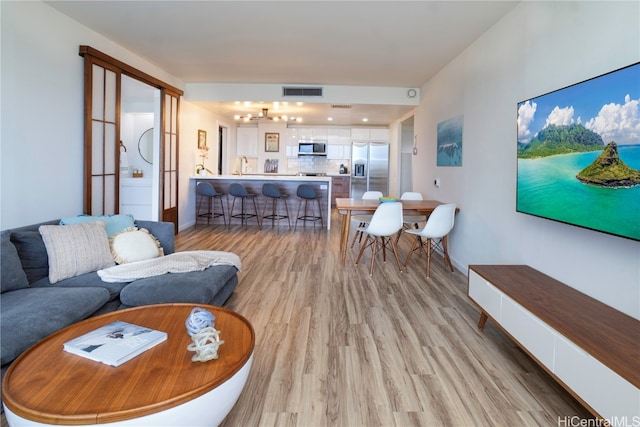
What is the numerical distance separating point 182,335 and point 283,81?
212 inches

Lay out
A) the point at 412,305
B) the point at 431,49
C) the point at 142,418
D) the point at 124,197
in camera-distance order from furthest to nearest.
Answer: the point at 124,197
the point at 431,49
the point at 412,305
the point at 142,418

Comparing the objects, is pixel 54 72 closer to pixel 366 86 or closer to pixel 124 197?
pixel 124 197

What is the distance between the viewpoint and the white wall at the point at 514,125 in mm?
2119

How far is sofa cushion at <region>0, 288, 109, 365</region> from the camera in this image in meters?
1.83

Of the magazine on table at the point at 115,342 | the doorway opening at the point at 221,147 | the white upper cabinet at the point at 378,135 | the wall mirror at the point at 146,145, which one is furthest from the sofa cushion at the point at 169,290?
the white upper cabinet at the point at 378,135

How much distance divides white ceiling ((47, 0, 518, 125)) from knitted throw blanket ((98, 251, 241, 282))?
90.5 inches

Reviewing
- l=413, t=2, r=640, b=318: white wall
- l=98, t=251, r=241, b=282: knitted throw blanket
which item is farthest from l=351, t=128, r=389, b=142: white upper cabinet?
l=98, t=251, r=241, b=282: knitted throw blanket

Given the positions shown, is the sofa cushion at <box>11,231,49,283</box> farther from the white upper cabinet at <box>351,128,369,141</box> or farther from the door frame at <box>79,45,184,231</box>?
the white upper cabinet at <box>351,128,369,141</box>

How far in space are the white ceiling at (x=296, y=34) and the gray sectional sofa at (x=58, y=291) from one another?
2.28m

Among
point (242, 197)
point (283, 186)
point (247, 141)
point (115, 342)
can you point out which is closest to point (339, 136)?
point (247, 141)

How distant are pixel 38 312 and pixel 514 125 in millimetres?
3729

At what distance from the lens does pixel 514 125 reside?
10.7ft

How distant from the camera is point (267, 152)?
10.5 m

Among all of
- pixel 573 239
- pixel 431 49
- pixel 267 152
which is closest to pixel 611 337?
pixel 573 239
